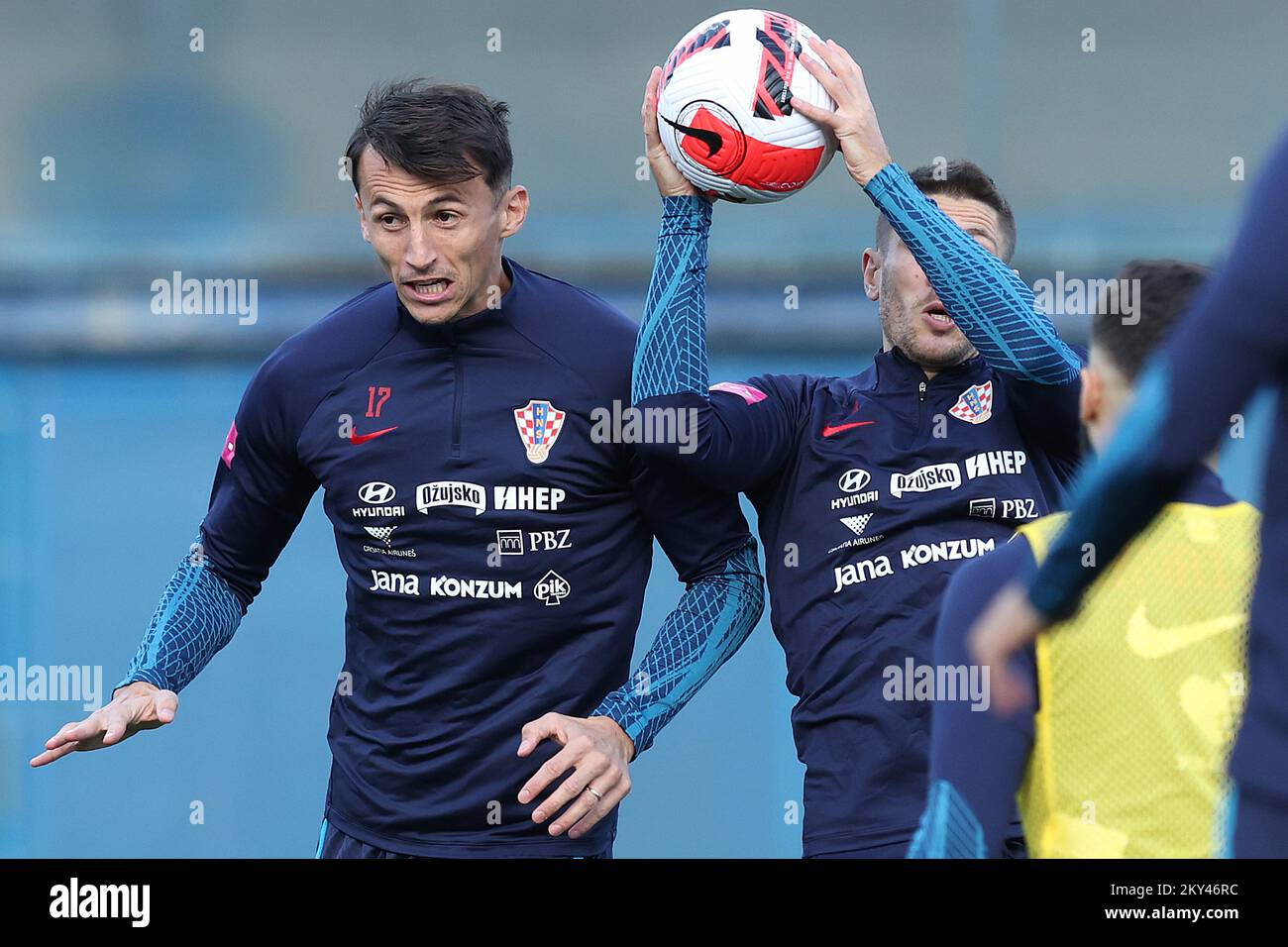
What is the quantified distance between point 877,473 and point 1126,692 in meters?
1.37

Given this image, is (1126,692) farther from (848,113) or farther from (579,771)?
(848,113)

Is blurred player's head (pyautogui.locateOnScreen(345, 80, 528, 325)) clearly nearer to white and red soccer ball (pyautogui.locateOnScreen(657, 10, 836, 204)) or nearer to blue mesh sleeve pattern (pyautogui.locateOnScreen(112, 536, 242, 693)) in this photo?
white and red soccer ball (pyautogui.locateOnScreen(657, 10, 836, 204))

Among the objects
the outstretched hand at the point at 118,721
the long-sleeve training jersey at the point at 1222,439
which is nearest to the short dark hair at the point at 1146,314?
the long-sleeve training jersey at the point at 1222,439

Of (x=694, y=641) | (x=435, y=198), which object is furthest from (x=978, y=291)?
(x=435, y=198)

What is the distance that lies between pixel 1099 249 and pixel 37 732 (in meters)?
5.09

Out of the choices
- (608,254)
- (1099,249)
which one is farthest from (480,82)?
(1099,249)

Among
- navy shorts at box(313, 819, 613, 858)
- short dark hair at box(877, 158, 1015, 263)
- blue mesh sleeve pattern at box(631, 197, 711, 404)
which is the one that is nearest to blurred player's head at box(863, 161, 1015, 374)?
short dark hair at box(877, 158, 1015, 263)

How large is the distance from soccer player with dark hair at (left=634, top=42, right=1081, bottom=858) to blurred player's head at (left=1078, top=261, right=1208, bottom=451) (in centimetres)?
109

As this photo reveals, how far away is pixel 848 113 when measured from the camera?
307 cm

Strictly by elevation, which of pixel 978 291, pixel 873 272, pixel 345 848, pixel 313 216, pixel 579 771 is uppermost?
pixel 313 216

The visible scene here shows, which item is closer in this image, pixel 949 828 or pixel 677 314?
pixel 949 828

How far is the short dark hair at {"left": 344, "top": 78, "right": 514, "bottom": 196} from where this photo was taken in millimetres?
3115

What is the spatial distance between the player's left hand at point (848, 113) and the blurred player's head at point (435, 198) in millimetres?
611

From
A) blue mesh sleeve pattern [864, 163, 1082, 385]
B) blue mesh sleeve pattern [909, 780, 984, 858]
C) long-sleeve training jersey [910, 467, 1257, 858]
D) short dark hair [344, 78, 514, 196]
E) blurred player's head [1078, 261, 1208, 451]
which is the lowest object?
blue mesh sleeve pattern [909, 780, 984, 858]
